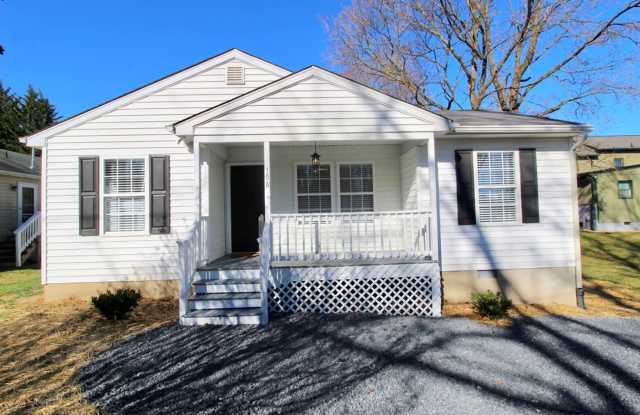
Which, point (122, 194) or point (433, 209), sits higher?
point (122, 194)

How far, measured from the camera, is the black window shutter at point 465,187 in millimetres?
7031

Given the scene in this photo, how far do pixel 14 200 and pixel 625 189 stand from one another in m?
29.4

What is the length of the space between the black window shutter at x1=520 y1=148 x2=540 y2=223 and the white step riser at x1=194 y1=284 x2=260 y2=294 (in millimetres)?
5421

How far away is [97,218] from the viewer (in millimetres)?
7133

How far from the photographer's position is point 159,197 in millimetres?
7211

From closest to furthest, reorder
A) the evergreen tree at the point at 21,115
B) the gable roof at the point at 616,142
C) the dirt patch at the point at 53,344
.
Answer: the dirt patch at the point at 53,344 < the gable roof at the point at 616,142 < the evergreen tree at the point at 21,115

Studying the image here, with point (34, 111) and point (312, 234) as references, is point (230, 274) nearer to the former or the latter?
point (312, 234)

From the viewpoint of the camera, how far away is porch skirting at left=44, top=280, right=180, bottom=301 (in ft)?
23.4

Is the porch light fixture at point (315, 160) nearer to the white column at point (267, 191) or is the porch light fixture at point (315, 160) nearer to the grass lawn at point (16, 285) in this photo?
the white column at point (267, 191)

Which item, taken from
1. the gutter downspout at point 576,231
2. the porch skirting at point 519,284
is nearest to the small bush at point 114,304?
the porch skirting at point 519,284

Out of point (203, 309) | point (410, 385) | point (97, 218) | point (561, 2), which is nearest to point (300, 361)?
point (410, 385)

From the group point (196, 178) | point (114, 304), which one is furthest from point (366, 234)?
point (114, 304)

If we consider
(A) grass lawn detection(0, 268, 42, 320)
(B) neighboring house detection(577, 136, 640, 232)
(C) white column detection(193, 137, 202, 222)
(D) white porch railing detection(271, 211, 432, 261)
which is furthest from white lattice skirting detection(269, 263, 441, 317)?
(B) neighboring house detection(577, 136, 640, 232)

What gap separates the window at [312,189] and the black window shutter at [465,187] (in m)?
2.79
